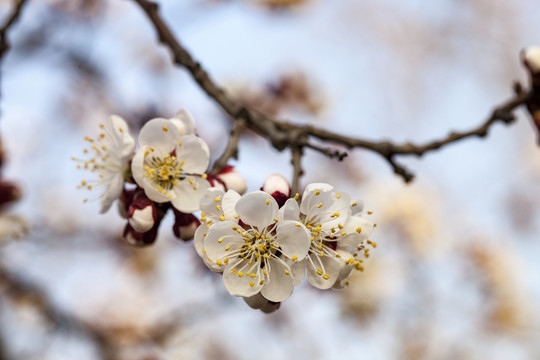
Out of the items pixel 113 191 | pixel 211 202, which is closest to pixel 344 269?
pixel 211 202

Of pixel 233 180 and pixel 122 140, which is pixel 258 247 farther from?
pixel 122 140

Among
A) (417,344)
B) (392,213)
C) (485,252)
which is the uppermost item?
(392,213)

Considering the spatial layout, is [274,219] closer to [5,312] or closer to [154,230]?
[154,230]

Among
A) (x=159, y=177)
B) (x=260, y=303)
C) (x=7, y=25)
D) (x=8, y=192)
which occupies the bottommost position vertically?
(x=8, y=192)

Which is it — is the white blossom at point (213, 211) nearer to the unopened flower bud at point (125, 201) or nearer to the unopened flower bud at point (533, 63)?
the unopened flower bud at point (125, 201)

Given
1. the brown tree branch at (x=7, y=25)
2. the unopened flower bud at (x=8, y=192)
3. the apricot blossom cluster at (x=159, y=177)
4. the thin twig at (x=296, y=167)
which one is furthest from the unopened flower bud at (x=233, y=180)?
the unopened flower bud at (x=8, y=192)

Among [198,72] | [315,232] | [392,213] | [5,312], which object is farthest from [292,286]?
[392,213]

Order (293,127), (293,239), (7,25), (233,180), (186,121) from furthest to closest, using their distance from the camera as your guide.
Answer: (7,25) < (293,127) < (186,121) < (233,180) < (293,239)
